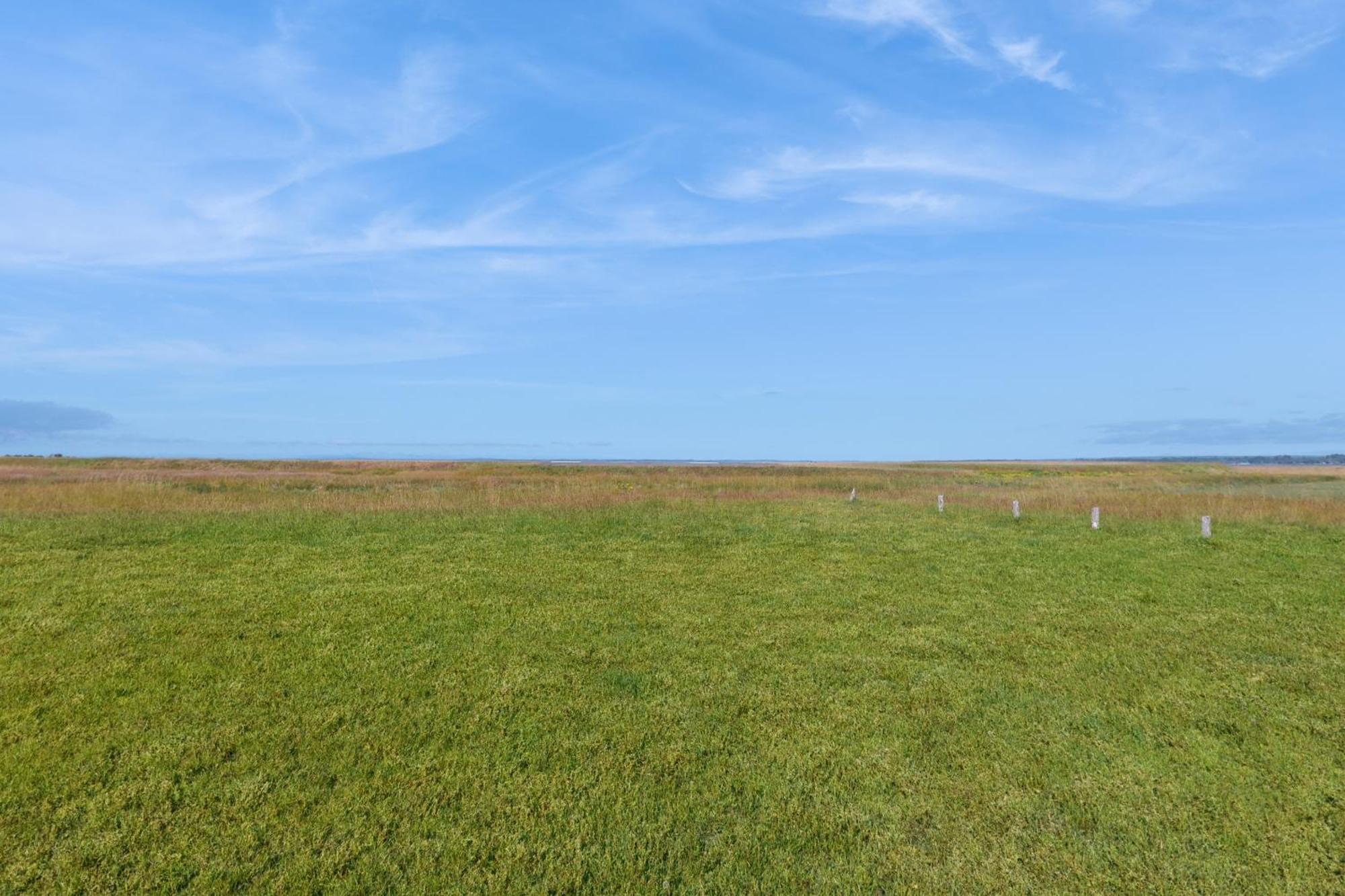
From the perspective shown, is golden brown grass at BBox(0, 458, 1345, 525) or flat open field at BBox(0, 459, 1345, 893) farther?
golden brown grass at BBox(0, 458, 1345, 525)

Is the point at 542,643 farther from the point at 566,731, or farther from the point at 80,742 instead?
the point at 80,742

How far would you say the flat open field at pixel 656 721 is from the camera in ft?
17.0

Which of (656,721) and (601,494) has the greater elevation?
(601,494)

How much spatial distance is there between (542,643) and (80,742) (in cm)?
477

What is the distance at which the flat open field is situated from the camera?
204 inches

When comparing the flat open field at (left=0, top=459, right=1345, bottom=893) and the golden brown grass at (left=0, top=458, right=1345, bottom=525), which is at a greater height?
the golden brown grass at (left=0, top=458, right=1345, bottom=525)

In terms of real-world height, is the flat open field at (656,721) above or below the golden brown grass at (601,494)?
below

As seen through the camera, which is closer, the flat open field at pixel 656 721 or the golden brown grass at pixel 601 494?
the flat open field at pixel 656 721

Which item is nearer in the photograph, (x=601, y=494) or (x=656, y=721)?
(x=656, y=721)

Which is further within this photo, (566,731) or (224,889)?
(566,731)

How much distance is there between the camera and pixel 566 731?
6988 millimetres

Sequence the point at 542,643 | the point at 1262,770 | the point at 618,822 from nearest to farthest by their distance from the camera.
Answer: the point at 618,822
the point at 1262,770
the point at 542,643

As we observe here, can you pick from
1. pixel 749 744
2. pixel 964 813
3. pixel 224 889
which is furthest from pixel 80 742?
pixel 964 813

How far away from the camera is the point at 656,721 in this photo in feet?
23.8
